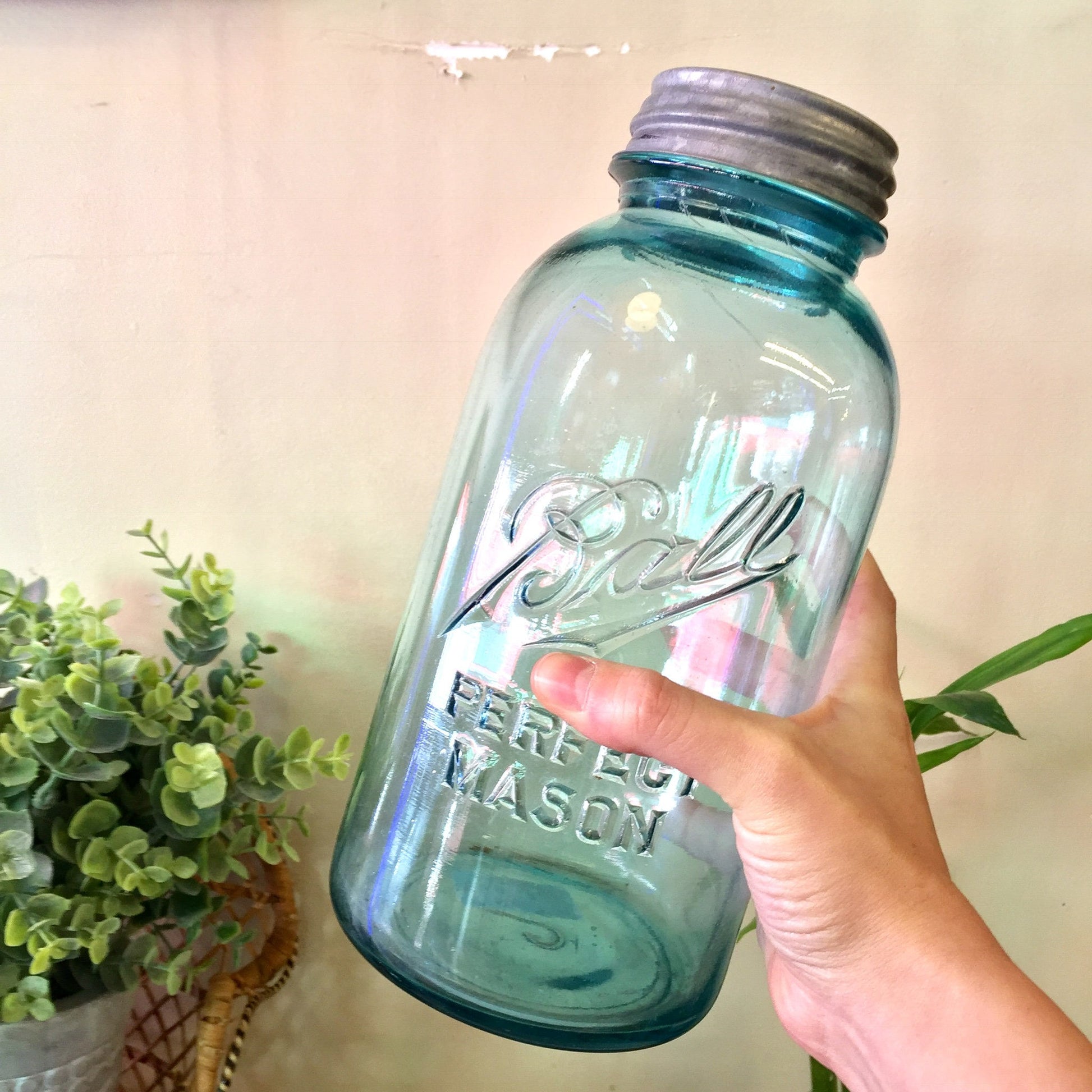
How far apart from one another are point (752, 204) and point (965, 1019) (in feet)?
1.31

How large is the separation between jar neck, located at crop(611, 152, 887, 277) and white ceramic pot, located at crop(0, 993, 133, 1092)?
557 millimetres

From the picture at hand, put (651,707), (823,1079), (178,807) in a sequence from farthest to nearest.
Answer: (823,1079) < (178,807) < (651,707)

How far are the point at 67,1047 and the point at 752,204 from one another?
1.97ft

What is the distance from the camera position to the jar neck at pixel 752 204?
410 mm

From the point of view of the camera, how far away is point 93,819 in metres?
0.48

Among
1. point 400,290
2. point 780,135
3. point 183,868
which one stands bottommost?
point 183,868

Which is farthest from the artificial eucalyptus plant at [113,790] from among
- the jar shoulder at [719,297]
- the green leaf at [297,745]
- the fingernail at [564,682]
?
the jar shoulder at [719,297]

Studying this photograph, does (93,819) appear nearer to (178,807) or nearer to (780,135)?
(178,807)

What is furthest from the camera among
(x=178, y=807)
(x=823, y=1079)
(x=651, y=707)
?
(x=823, y=1079)

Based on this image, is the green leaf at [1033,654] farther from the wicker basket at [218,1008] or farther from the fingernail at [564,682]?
the wicker basket at [218,1008]

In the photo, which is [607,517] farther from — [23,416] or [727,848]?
[23,416]

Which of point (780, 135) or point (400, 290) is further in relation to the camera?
point (400, 290)

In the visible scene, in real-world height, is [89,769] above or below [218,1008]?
above

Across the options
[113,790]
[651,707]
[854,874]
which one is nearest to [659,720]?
[651,707]
